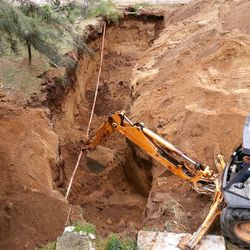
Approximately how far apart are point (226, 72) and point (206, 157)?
3.00 m

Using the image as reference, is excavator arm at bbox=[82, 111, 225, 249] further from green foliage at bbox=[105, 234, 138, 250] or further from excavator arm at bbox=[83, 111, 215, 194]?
green foliage at bbox=[105, 234, 138, 250]

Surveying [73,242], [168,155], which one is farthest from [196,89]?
[73,242]

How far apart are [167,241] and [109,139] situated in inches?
265

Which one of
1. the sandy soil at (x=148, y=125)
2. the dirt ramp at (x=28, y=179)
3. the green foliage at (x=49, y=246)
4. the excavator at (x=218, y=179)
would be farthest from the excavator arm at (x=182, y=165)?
the green foliage at (x=49, y=246)

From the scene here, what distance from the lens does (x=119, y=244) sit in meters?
8.48

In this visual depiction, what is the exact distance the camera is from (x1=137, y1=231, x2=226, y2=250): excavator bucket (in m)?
8.52

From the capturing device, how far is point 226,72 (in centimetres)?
1276

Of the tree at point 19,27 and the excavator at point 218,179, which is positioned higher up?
the tree at point 19,27

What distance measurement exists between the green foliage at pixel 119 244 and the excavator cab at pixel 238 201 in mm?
1601

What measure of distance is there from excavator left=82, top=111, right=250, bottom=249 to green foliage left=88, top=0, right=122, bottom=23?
9605mm

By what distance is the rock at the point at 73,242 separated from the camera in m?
8.48

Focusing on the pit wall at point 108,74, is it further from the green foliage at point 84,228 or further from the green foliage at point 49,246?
the green foliage at point 49,246

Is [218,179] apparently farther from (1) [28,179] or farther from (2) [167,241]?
(1) [28,179]

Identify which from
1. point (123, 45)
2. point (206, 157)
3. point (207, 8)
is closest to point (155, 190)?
point (206, 157)
